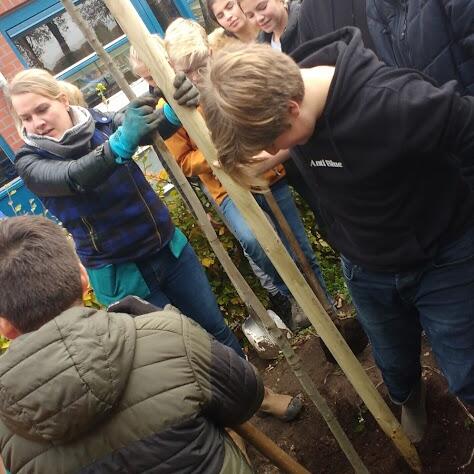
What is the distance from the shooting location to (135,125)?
1714 millimetres

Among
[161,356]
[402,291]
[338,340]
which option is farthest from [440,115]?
[161,356]

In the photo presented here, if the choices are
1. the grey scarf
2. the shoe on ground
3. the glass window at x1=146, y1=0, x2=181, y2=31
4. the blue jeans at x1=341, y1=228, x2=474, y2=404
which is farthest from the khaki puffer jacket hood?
the glass window at x1=146, y1=0, x2=181, y2=31

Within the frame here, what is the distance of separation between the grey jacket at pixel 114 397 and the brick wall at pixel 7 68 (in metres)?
5.84

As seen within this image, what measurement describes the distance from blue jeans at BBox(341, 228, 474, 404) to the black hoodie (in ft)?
0.21

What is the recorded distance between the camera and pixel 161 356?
3.99 feet

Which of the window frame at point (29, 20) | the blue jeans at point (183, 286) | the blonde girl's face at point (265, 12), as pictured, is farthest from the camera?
the window frame at point (29, 20)


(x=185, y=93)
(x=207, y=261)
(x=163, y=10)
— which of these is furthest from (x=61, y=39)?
(x=185, y=93)

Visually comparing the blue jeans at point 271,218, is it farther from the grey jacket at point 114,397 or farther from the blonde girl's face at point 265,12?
the grey jacket at point 114,397

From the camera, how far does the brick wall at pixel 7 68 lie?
619cm

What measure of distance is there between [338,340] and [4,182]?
6150 mm

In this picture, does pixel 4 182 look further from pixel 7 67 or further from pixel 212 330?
pixel 212 330

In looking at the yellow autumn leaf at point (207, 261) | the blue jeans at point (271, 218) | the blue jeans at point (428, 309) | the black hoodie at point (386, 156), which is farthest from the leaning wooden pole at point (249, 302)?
the yellow autumn leaf at point (207, 261)

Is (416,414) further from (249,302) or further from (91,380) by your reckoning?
(91,380)

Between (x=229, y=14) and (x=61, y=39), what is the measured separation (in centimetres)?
470
